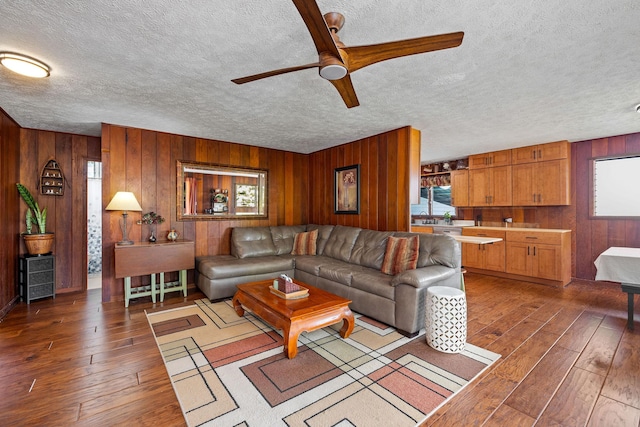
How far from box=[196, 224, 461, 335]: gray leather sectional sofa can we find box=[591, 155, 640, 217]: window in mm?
3437

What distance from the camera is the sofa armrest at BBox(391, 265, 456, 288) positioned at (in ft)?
8.97

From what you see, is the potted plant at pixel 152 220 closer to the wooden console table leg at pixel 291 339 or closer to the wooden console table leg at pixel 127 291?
the wooden console table leg at pixel 127 291

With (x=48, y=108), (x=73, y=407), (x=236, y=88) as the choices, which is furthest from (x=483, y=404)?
(x=48, y=108)

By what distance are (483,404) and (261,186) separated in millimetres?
4415

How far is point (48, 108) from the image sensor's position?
128 inches

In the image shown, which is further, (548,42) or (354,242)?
(354,242)

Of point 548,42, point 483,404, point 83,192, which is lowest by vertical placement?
point 483,404

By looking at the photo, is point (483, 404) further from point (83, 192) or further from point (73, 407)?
point (83, 192)

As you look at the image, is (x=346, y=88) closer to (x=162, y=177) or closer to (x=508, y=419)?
(x=508, y=419)

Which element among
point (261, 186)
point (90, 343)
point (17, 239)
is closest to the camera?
point (90, 343)

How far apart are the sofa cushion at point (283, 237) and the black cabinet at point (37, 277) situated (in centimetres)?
305

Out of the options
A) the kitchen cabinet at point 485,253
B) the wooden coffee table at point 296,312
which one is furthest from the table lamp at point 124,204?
the kitchen cabinet at point 485,253

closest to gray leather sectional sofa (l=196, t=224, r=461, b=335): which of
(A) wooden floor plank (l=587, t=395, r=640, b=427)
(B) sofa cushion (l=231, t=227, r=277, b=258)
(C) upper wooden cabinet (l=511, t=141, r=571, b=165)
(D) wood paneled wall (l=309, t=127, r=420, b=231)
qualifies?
(B) sofa cushion (l=231, t=227, r=277, b=258)

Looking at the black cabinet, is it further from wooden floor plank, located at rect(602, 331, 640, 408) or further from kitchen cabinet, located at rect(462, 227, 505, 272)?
kitchen cabinet, located at rect(462, 227, 505, 272)
